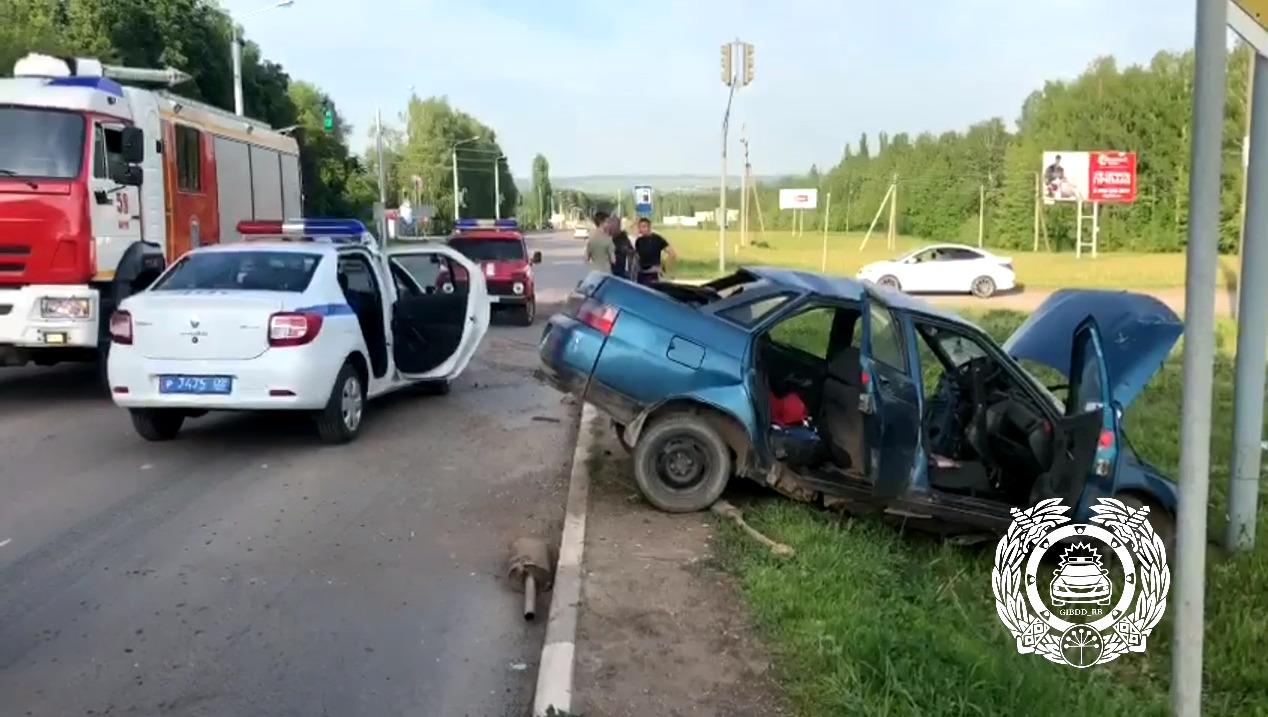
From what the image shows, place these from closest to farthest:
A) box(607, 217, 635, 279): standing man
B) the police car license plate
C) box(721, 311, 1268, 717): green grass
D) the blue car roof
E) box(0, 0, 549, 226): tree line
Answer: box(721, 311, 1268, 717): green grass < the blue car roof < the police car license plate < box(607, 217, 635, 279): standing man < box(0, 0, 549, 226): tree line

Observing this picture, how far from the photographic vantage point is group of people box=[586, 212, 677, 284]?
15281 millimetres

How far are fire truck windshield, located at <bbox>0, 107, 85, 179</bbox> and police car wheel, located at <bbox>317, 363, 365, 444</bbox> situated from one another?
356cm

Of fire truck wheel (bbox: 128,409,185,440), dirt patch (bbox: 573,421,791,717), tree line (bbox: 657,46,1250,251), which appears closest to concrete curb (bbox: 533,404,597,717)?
dirt patch (bbox: 573,421,791,717)

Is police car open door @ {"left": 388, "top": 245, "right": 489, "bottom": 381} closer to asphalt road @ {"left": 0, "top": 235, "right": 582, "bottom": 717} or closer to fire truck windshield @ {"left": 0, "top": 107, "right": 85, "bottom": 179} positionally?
asphalt road @ {"left": 0, "top": 235, "right": 582, "bottom": 717}

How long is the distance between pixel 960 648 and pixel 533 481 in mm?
4109

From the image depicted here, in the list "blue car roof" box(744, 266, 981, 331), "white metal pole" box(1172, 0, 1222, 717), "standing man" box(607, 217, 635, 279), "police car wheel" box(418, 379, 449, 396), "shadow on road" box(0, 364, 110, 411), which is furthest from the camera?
"standing man" box(607, 217, 635, 279)

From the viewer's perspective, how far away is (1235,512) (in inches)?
240

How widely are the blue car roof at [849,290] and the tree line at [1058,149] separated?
44975mm

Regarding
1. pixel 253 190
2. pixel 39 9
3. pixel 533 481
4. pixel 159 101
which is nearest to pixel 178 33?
pixel 39 9

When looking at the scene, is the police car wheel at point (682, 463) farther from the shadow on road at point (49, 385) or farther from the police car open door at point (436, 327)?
the shadow on road at point (49, 385)

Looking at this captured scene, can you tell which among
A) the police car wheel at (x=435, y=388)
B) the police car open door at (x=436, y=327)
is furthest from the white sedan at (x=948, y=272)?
the police car open door at (x=436, y=327)

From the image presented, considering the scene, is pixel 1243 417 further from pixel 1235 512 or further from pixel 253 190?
pixel 253 190

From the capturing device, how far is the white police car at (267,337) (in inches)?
325

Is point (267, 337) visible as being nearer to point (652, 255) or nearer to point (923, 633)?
point (923, 633)
